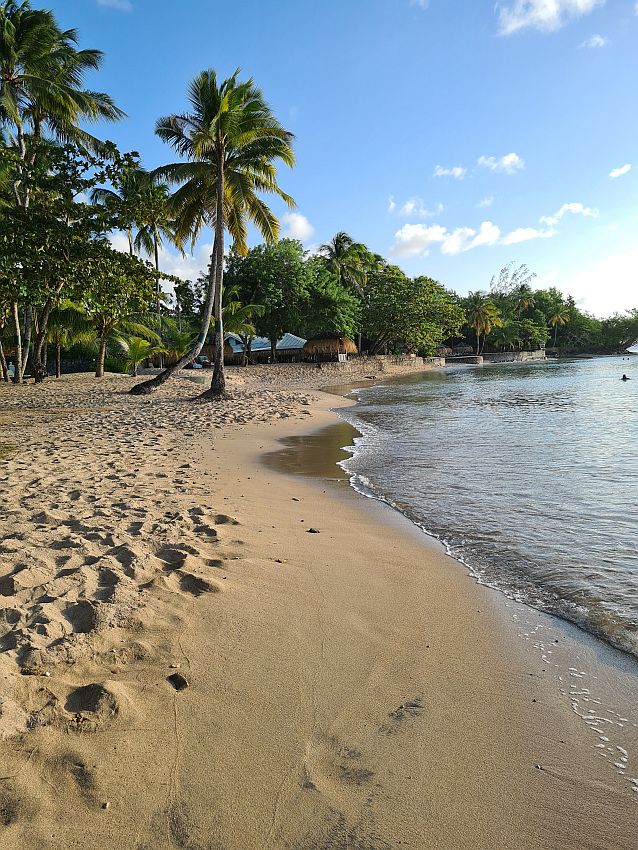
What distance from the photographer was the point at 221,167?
53.1 ft

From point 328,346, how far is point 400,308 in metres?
7.79

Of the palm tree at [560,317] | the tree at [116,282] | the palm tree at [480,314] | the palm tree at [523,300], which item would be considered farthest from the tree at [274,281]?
the palm tree at [560,317]

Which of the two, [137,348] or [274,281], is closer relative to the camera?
[137,348]

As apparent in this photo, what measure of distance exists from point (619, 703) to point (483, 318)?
74.5 meters

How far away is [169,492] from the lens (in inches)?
220

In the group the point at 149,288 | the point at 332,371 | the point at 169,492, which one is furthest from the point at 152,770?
the point at 332,371

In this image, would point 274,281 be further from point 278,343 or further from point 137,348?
point 137,348

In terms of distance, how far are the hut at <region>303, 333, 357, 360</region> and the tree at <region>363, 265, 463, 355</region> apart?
4.93 m

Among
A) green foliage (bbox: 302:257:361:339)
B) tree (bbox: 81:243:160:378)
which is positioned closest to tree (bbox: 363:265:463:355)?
green foliage (bbox: 302:257:361:339)

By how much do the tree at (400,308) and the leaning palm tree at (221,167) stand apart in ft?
87.7

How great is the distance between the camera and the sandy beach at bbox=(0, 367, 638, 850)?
172 cm

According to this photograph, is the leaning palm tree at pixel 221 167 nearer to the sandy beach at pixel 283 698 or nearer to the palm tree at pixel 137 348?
the palm tree at pixel 137 348

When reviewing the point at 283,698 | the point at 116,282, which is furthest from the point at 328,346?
the point at 283,698

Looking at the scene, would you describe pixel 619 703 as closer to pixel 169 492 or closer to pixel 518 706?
pixel 518 706
